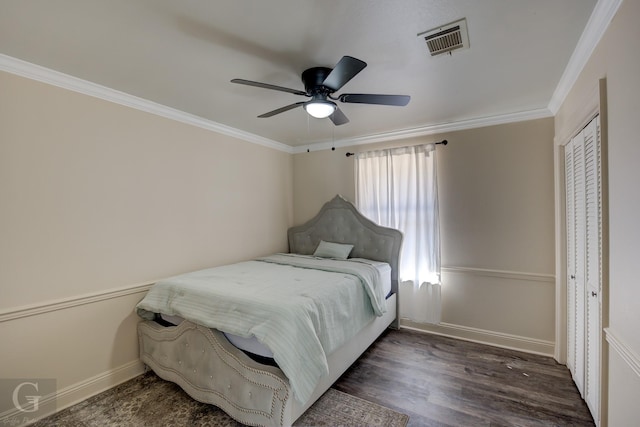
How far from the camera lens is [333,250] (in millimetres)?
Result: 3904

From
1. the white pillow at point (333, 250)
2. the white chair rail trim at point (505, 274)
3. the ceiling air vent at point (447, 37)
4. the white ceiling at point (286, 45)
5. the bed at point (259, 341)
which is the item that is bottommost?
the bed at point (259, 341)

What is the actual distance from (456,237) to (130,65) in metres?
3.62

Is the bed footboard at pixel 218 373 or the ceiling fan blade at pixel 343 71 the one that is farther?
the bed footboard at pixel 218 373

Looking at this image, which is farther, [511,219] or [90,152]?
[511,219]

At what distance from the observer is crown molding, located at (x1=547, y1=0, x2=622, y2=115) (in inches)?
59.1

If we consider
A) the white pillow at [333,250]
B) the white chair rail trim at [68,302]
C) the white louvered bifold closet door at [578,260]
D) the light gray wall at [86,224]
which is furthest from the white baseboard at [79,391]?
the white louvered bifold closet door at [578,260]

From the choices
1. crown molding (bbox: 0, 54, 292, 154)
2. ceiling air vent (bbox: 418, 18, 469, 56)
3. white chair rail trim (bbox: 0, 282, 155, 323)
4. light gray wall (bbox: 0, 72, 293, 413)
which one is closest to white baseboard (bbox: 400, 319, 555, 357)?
light gray wall (bbox: 0, 72, 293, 413)

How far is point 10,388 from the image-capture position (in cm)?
199

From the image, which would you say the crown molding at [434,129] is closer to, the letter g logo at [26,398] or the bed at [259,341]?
the bed at [259,341]

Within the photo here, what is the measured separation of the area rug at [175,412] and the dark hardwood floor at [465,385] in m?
0.15

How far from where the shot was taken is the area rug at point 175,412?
6.65 feet

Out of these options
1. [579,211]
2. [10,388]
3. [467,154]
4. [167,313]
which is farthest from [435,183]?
[10,388]

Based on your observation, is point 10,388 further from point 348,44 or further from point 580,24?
point 580,24

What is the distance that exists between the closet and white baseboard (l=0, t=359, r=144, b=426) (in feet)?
11.7
